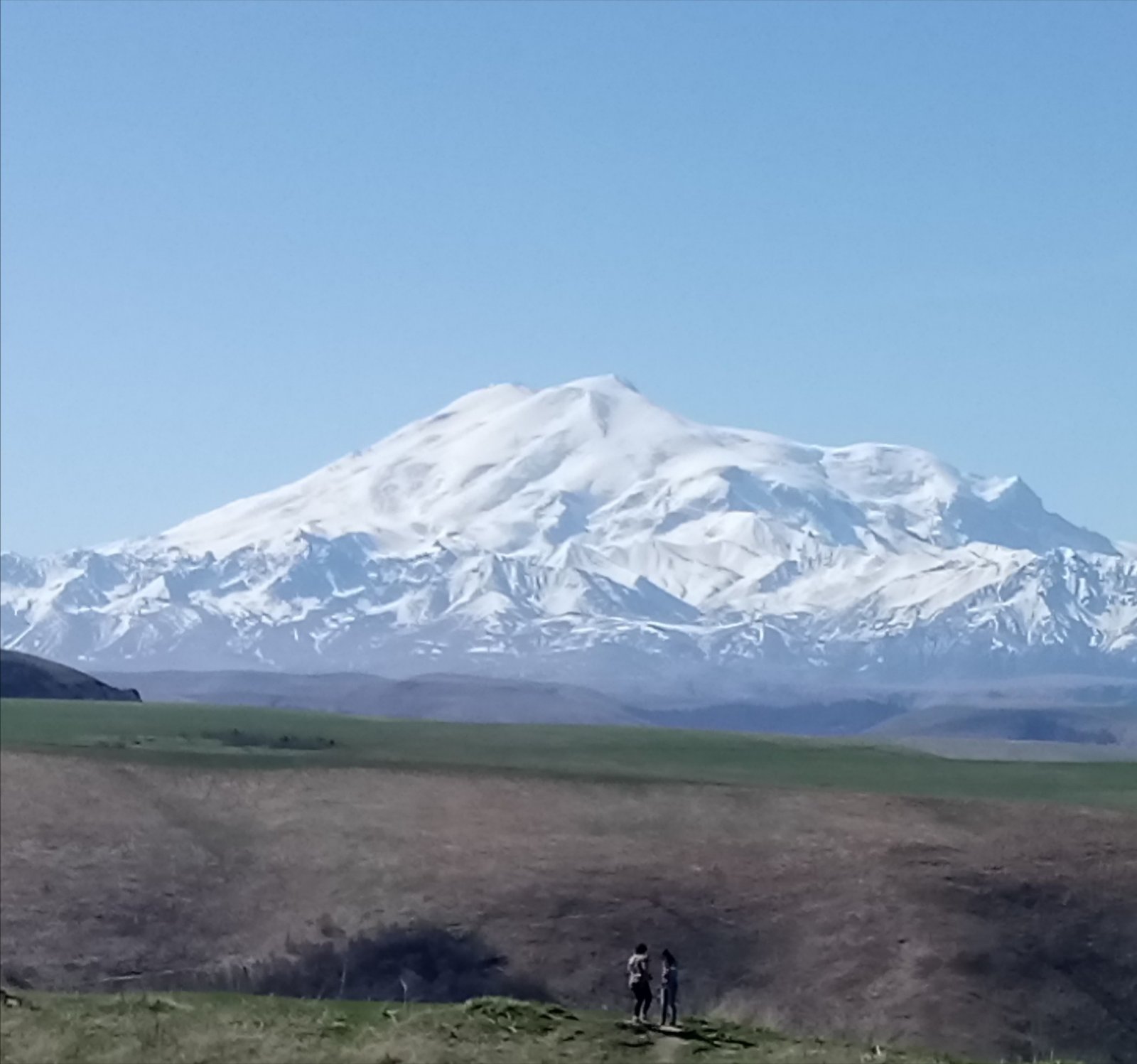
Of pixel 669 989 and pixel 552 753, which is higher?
pixel 552 753

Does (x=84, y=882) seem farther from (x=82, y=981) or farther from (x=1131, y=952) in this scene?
(x=1131, y=952)

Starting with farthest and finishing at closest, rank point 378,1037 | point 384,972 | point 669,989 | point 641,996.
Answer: point 384,972 → point 378,1037 → point 669,989 → point 641,996

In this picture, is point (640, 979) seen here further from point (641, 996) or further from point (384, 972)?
point (384, 972)

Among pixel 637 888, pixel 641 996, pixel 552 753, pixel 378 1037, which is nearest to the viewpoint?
pixel 641 996

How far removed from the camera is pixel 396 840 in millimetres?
104375

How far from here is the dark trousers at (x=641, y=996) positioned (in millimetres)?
55031

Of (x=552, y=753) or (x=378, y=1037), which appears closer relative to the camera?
(x=378, y=1037)

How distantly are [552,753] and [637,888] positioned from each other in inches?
2343

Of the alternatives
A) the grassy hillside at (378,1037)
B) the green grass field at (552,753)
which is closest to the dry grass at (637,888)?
the green grass field at (552,753)

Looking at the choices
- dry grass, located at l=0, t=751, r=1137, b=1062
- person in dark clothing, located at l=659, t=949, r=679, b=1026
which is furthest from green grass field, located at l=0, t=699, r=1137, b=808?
person in dark clothing, located at l=659, t=949, r=679, b=1026

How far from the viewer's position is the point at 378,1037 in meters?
58.8

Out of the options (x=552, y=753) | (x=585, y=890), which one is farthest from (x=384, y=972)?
(x=552, y=753)

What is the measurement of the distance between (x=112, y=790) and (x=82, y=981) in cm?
2465

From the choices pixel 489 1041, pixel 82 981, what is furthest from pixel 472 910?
pixel 489 1041
